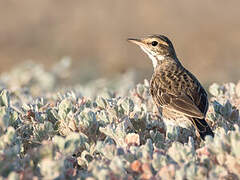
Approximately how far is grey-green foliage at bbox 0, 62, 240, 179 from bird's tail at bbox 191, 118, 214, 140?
11cm

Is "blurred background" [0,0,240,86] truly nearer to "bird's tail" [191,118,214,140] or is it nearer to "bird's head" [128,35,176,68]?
"bird's head" [128,35,176,68]

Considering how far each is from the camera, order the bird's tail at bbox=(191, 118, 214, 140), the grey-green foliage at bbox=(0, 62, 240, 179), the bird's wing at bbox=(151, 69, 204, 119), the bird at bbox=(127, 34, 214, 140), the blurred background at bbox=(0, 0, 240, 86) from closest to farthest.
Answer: the grey-green foliage at bbox=(0, 62, 240, 179)
the bird's tail at bbox=(191, 118, 214, 140)
the bird at bbox=(127, 34, 214, 140)
the bird's wing at bbox=(151, 69, 204, 119)
the blurred background at bbox=(0, 0, 240, 86)

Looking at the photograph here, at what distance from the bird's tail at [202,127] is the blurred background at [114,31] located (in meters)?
14.3

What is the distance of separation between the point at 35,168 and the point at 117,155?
0.69 metres

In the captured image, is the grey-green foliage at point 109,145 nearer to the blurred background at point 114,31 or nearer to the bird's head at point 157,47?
the bird's head at point 157,47

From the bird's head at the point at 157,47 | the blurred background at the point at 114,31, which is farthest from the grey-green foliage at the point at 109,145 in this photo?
the blurred background at the point at 114,31

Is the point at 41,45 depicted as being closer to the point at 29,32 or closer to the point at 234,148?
the point at 29,32

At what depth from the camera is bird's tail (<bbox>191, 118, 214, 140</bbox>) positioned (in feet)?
19.3

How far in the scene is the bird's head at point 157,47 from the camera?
9336 millimetres

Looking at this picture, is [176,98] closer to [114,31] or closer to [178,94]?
[178,94]

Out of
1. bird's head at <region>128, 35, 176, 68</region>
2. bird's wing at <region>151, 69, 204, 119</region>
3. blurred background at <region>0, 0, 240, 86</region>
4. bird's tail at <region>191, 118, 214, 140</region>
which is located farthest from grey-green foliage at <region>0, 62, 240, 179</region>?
blurred background at <region>0, 0, 240, 86</region>

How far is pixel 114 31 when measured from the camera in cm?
2564

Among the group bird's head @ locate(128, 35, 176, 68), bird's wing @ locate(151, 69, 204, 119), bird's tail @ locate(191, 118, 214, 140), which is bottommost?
bird's tail @ locate(191, 118, 214, 140)

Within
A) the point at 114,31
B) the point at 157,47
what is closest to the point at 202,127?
the point at 157,47
